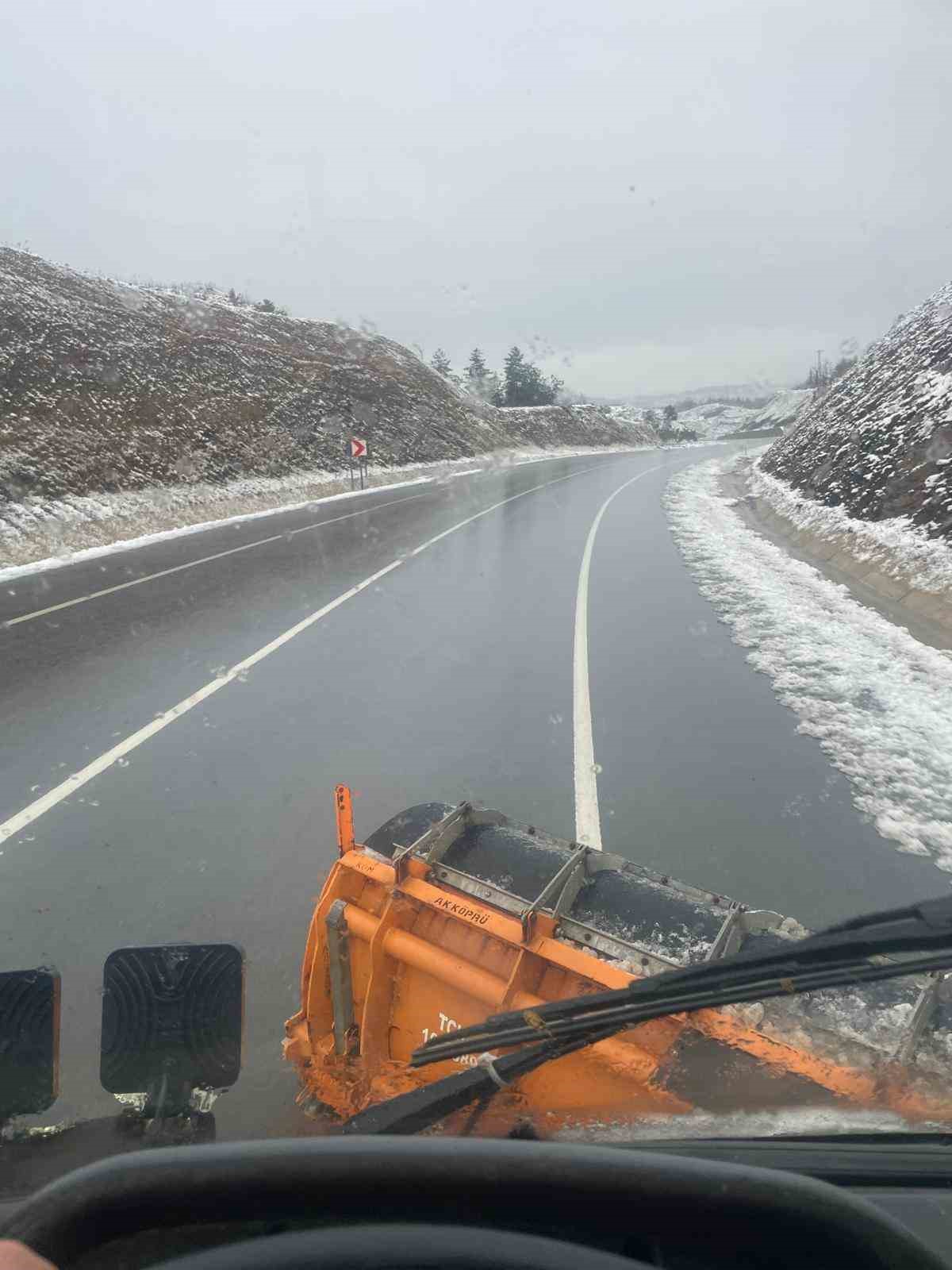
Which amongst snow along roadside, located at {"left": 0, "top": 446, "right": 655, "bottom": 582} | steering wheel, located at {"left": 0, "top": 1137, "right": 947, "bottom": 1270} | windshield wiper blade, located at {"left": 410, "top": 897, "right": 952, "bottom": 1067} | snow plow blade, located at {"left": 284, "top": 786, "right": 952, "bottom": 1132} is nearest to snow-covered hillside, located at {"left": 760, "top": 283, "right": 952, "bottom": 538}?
snow plow blade, located at {"left": 284, "top": 786, "right": 952, "bottom": 1132}

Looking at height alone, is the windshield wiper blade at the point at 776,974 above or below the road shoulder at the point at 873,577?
above

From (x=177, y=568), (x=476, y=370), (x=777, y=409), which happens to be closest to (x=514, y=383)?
(x=476, y=370)

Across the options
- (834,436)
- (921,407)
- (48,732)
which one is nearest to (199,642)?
(48,732)

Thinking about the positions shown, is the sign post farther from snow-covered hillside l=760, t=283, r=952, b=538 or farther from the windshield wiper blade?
the windshield wiper blade

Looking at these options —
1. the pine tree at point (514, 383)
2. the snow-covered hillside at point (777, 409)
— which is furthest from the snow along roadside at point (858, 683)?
the snow-covered hillside at point (777, 409)

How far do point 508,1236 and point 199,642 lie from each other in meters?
8.80

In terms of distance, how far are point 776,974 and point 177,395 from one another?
109 feet

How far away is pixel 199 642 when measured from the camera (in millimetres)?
9305

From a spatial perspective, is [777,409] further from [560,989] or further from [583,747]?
[560,989]

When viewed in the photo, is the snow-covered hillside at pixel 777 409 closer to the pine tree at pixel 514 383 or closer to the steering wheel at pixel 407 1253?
the pine tree at pixel 514 383

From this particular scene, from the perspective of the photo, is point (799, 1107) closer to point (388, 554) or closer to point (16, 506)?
point (388, 554)

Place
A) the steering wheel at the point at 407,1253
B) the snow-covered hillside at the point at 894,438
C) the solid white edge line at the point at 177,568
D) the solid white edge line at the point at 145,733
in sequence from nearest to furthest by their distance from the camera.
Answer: the steering wheel at the point at 407,1253 < the solid white edge line at the point at 145,733 < the solid white edge line at the point at 177,568 < the snow-covered hillside at the point at 894,438

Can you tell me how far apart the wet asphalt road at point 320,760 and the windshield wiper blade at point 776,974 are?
1.27 meters

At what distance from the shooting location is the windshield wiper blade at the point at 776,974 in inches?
71.5
